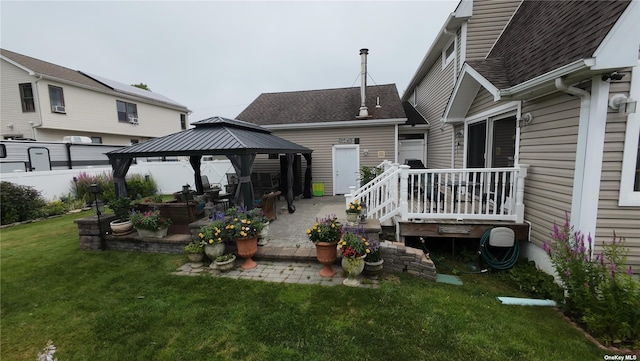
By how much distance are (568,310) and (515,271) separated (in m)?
1.02

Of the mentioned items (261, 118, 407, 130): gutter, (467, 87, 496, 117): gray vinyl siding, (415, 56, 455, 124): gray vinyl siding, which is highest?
(415, 56, 455, 124): gray vinyl siding

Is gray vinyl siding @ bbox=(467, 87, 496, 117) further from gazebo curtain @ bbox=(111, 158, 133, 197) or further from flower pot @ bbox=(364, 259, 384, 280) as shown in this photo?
gazebo curtain @ bbox=(111, 158, 133, 197)

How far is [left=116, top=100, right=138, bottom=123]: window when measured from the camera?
15578 mm

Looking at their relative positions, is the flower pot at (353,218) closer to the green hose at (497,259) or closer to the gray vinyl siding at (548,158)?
the green hose at (497,259)

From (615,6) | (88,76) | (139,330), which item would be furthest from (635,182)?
(88,76)

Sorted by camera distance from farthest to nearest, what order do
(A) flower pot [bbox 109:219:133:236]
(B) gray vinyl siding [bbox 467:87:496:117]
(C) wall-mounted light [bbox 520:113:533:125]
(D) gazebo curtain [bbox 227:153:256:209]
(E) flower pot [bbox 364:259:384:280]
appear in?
1. (B) gray vinyl siding [bbox 467:87:496:117]
2. (A) flower pot [bbox 109:219:133:236]
3. (D) gazebo curtain [bbox 227:153:256:209]
4. (C) wall-mounted light [bbox 520:113:533:125]
5. (E) flower pot [bbox 364:259:384:280]

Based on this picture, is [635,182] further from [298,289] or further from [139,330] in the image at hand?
[139,330]

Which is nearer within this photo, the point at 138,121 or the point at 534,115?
the point at 534,115

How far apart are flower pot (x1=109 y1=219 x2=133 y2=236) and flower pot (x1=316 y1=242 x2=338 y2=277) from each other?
4.12 meters

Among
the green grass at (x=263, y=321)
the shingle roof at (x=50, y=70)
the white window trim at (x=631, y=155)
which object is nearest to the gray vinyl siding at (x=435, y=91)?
the white window trim at (x=631, y=155)

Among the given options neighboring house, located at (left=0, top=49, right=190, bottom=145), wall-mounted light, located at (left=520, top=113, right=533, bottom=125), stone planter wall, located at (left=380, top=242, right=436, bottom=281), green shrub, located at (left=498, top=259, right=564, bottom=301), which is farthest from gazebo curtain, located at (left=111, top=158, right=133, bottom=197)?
neighboring house, located at (left=0, top=49, right=190, bottom=145)

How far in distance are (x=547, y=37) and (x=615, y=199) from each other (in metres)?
2.62

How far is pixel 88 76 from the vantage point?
15.3 m

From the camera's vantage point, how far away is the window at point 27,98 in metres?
11.9
